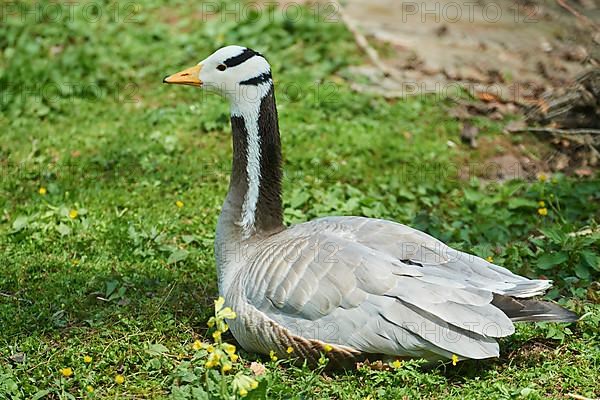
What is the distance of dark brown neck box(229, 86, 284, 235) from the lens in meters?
5.23

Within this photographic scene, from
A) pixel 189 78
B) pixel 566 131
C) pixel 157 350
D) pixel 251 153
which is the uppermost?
pixel 189 78

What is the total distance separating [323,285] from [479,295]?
795mm

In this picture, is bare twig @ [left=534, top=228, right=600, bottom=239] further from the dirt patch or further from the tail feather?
the dirt patch

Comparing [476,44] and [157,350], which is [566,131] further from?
[157,350]

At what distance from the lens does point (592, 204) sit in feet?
22.1

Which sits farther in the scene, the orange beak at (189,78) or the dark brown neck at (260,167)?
the orange beak at (189,78)

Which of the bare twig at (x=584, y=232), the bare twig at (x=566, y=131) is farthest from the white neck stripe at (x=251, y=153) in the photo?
the bare twig at (x=566, y=131)

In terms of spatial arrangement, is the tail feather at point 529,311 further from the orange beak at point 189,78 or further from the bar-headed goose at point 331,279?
the orange beak at point 189,78

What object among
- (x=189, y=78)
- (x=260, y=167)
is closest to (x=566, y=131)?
(x=260, y=167)

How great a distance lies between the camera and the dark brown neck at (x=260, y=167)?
5230 millimetres

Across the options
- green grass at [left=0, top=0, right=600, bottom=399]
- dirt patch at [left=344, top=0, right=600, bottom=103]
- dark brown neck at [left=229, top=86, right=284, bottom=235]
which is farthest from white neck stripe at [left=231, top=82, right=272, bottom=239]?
dirt patch at [left=344, top=0, right=600, bottom=103]

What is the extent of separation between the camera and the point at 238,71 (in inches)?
205

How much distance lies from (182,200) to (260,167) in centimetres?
174

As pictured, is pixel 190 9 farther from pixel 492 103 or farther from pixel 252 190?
pixel 252 190
